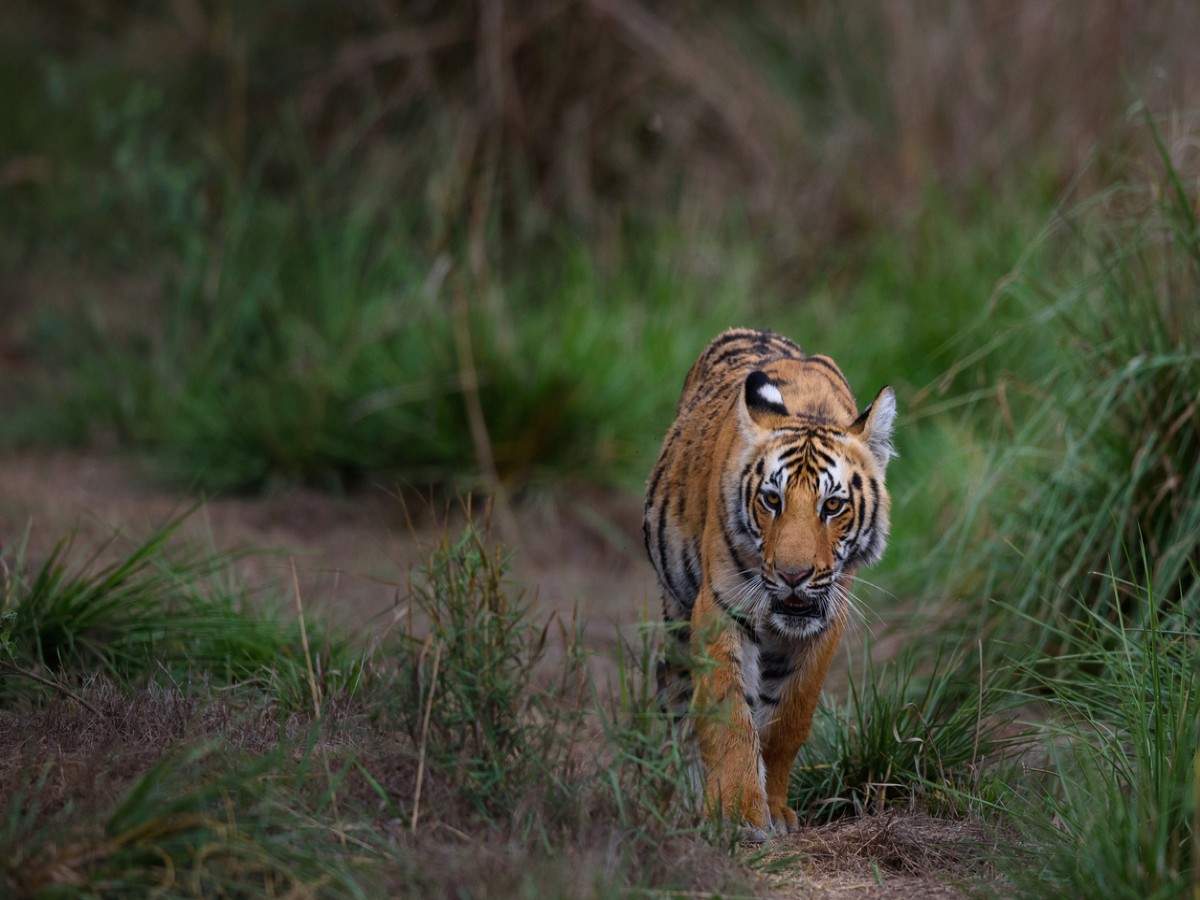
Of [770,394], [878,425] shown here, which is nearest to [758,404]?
[770,394]

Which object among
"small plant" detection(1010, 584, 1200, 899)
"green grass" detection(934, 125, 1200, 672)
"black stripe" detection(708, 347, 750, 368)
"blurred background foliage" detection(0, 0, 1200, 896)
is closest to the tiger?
"black stripe" detection(708, 347, 750, 368)

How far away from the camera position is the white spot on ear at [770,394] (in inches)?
169

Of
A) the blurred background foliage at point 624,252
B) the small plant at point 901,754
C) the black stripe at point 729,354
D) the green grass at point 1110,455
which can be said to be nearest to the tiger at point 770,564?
the small plant at point 901,754

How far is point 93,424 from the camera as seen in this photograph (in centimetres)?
865

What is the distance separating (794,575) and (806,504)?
20 centimetres

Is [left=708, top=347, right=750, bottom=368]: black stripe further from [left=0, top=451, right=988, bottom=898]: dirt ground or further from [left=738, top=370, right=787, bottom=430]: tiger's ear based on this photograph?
[left=0, top=451, right=988, bottom=898]: dirt ground

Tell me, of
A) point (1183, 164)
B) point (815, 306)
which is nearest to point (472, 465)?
point (815, 306)

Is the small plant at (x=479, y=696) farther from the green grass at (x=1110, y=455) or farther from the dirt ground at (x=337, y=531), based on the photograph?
the green grass at (x=1110, y=455)

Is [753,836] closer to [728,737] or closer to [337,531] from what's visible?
[728,737]

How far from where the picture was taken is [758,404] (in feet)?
14.0

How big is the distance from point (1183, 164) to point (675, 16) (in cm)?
→ 510

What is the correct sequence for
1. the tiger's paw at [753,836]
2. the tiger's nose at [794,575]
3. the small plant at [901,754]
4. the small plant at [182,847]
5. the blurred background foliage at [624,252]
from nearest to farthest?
the small plant at [182,847] → the tiger's paw at [753,836] → the tiger's nose at [794,575] → the small plant at [901,754] → the blurred background foliage at [624,252]

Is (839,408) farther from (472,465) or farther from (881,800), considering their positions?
(472,465)

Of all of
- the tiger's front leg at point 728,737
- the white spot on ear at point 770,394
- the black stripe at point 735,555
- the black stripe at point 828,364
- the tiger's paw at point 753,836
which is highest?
the black stripe at point 828,364
